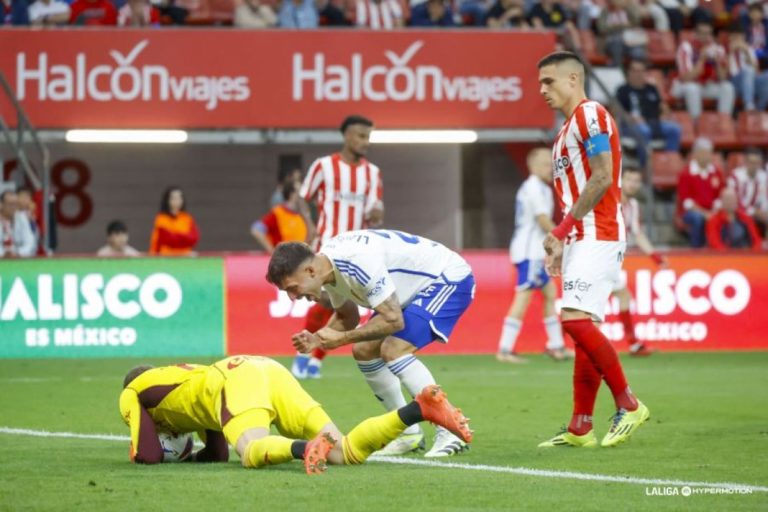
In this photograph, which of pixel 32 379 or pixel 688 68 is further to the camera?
pixel 688 68

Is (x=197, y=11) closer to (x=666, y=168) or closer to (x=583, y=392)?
(x=666, y=168)

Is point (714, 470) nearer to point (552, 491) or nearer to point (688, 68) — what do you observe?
point (552, 491)

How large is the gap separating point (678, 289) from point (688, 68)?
750 centimetres

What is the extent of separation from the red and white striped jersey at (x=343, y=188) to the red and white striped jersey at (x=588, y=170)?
5.13m

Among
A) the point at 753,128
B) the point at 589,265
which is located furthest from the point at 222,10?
the point at 589,265

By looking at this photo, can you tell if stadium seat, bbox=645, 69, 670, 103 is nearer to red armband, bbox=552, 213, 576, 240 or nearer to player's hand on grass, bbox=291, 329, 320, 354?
red armband, bbox=552, 213, 576, 240

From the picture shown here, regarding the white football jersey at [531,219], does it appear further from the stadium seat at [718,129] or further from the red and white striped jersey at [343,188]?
the stadium seat at [718,129]

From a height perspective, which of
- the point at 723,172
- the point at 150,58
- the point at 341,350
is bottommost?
the point at 341,350

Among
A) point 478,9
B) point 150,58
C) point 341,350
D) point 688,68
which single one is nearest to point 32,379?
point 341,350

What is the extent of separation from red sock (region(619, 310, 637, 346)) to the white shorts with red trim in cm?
818

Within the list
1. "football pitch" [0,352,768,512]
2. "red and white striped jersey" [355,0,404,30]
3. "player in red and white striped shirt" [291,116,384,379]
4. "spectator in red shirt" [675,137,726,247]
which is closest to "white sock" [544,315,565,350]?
"football pitch" [0,352,768,512]

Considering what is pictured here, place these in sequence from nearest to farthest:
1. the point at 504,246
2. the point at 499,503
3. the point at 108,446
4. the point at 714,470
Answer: the point at 499,503 → the point at 714,470 → the point at 108,446 → the point at 504,246

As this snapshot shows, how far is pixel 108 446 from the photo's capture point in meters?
9.36

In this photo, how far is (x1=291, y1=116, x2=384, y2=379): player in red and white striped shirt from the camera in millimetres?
14250
